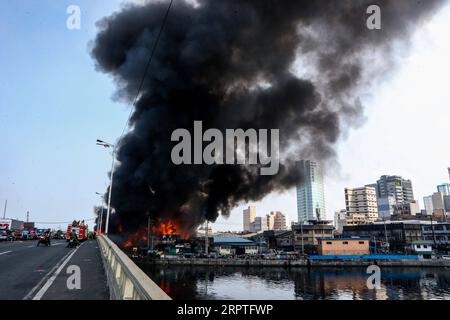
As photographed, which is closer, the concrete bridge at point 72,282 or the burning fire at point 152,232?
the concrete bridge at point 72,282

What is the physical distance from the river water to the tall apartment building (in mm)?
98313

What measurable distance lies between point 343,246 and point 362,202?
10148cm

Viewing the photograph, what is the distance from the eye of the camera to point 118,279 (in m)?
7.11

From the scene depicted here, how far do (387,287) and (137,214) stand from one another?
59.6m

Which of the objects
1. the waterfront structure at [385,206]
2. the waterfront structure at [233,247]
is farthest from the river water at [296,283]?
the waterfront structure at [385,206]

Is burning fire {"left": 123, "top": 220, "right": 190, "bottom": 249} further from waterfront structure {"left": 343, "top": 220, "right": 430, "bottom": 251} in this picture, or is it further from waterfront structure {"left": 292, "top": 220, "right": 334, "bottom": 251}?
waterfront structure {"left": 343, "top": 220, "right": 430, "bottom": 251}

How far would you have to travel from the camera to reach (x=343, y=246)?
82938mm

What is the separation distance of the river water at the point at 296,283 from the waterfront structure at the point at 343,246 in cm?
691

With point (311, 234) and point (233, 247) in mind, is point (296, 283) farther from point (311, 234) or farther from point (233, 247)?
point (311, 234)

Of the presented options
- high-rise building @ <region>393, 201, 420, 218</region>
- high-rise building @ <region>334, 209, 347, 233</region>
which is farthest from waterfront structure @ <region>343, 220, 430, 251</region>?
high-rise building @ <region>393, 201, 420, 218</region>

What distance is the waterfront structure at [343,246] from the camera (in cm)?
8233

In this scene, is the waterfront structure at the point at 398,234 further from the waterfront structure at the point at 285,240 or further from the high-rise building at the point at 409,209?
the high-rise building at the point at 409,209

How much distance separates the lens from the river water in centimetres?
5062
